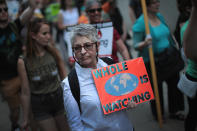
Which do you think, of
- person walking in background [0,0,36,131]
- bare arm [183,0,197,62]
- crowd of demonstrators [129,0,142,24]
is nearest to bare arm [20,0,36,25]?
person walking in background [0,0,36,131]

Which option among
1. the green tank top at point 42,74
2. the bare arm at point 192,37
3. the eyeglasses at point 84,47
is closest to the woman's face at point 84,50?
the eyeglasses at point 84,47

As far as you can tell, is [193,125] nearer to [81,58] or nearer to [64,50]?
[81,58]

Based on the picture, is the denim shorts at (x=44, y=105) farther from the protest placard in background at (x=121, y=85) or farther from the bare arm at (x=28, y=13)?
the bare arm at (x=28, y=13)

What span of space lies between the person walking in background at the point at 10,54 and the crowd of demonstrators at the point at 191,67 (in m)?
2.47

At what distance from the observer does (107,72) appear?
2.17 metres

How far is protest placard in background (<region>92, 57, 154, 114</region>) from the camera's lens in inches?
83.2

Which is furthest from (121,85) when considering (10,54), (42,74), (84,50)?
(10,54)

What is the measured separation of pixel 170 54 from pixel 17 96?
8.13ft

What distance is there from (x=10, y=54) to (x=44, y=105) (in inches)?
49.7

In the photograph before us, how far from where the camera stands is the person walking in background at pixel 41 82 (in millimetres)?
2908

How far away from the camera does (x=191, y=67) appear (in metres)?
2.70

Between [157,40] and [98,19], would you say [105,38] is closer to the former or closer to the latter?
Answer: [98,19]

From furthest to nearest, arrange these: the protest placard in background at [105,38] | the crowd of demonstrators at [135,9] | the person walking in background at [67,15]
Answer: the person walking in background at [67,15]
the crowd of demonstrators at [135,9]
the protest placard in background at [105,38]

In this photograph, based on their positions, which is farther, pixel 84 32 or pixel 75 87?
pixel 84 32
